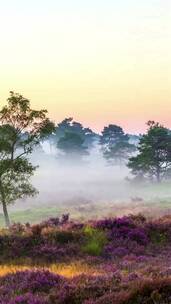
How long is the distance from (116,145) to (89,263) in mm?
112381

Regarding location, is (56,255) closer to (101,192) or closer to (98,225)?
(98,225)

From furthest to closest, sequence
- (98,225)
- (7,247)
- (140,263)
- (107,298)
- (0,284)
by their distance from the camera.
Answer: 1. (98,225)
2. (7,247)
3. (140,263)
4. (0,284)
5. (107,298)

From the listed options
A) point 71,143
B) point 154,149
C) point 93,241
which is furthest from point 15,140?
point 71,143

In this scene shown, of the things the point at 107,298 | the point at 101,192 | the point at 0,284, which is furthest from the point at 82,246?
the point at 101,192

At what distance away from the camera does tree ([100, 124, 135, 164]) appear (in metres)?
128

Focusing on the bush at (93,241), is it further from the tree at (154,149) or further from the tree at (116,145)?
the tree at (116,145)

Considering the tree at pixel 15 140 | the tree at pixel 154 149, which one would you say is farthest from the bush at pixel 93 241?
the tree at pixel 154 149

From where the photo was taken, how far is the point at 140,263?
1505cm

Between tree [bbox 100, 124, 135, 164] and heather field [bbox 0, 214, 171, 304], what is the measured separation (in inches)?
4135

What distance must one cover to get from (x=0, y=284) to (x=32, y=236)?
23.0 feet

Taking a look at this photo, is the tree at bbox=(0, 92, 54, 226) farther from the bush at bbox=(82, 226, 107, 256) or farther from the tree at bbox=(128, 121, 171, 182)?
the tree at bbox=(128, 121, 171, 182)

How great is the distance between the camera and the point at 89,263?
16.0m

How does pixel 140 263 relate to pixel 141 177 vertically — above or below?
below

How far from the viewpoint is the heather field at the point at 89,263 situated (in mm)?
9227
